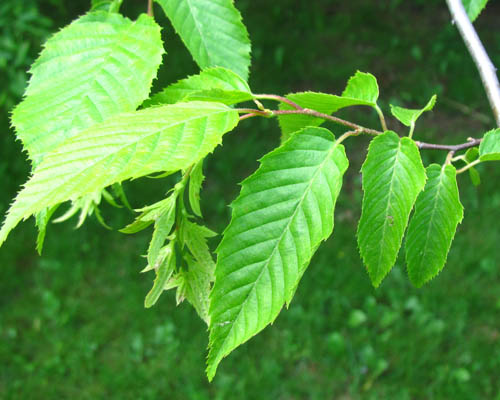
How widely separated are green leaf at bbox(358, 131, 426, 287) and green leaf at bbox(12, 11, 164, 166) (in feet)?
1.19

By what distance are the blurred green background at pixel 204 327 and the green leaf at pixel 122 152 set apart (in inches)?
95.0

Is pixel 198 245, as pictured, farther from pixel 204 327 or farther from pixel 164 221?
pixel 204 327

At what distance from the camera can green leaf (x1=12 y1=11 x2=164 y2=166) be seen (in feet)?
2.63

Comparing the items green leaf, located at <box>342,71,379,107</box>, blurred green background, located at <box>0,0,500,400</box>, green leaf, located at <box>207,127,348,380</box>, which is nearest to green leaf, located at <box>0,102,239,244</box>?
green leaf, located at <box>207,127,348,380</box>

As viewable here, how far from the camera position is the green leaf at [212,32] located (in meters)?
1.02

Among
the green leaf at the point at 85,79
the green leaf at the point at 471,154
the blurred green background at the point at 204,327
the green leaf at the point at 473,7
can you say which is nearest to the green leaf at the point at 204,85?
the green leaf at the point at 85,79

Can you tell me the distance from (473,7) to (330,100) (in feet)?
1.85

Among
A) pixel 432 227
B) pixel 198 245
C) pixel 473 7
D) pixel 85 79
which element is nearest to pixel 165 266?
pixel 198 245

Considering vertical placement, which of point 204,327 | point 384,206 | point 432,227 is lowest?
point 204,327

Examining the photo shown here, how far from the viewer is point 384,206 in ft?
2.61

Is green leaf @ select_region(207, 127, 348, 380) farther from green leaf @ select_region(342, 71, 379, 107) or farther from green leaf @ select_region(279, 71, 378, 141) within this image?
green leaf @ select_region(342, 71, 379, 107)

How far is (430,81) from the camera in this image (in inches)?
185

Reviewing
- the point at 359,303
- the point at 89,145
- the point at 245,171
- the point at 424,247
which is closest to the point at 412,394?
the point at 359,303

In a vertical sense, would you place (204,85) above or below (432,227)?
above
